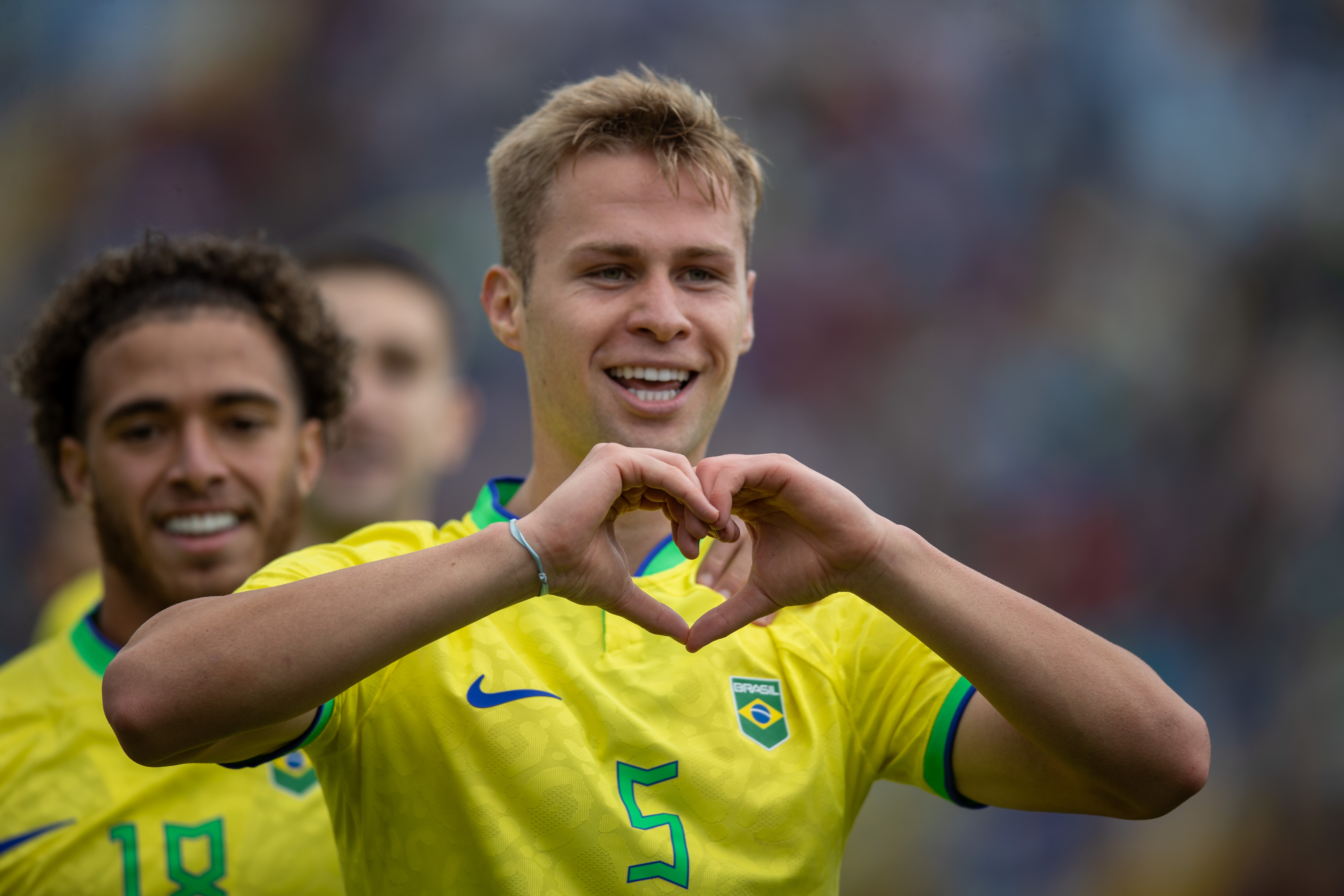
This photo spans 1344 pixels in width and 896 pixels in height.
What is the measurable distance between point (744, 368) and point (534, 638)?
533 centimetres

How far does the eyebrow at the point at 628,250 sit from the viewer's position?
2211mm

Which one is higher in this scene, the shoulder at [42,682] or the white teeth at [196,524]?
the white teeth at [196,524]

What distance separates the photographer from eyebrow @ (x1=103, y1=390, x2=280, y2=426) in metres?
2.80

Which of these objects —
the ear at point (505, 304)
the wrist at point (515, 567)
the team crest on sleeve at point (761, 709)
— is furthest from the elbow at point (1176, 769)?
the ear at point (505, 304)

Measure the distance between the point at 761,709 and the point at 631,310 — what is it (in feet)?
2.65

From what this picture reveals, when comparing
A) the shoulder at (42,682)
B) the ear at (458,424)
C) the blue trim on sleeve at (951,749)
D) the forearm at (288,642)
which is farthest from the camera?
the ear at (458,424)

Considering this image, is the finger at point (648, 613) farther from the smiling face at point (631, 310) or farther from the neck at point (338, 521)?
the neck at point (338, 521)

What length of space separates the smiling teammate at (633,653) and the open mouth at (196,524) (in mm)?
824

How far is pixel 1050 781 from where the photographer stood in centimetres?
194

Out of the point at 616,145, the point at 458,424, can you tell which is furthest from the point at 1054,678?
the point at 458,424

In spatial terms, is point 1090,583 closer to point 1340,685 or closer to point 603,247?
point 1340,685

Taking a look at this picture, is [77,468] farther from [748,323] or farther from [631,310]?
[748,323]

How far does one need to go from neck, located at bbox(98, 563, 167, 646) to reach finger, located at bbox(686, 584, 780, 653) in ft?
5.39

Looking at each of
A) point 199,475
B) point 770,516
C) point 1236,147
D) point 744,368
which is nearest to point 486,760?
point 770,516
